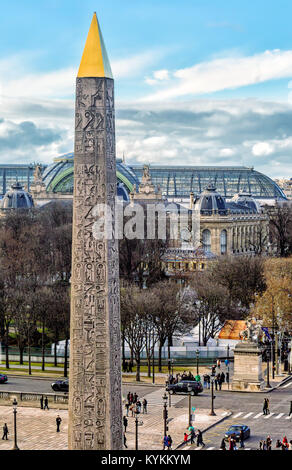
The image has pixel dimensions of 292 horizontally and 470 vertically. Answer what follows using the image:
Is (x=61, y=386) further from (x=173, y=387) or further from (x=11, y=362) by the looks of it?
(x=11, y=362)

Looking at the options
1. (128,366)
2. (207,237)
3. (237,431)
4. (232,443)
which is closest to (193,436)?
(237,431)

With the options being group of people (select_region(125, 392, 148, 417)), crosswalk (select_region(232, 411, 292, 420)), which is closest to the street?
crosswalk (select_region(232, 411, 292, 420))

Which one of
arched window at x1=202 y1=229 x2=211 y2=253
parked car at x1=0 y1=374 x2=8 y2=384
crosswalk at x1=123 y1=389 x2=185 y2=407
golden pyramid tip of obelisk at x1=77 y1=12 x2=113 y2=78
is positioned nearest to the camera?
golden pyramid tip of obelisk at x1=77 y1=12 x2=113 y2=78

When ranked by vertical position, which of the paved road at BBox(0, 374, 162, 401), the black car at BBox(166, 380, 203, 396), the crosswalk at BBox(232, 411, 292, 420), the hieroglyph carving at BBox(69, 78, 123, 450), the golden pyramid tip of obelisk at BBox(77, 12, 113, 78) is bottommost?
the crosswalk at BBox(232, 411, 292, 420)

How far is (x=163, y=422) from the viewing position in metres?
45.5

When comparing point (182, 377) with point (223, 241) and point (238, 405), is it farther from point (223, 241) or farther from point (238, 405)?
point (223, 241)

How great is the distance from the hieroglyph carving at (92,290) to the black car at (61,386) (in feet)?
90.4

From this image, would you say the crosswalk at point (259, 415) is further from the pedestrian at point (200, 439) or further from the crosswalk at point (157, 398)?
the pedestrian at point (200, 439)

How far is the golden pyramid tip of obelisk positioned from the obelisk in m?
0.03

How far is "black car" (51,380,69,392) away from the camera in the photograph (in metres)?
53.1

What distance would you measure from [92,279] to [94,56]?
5893 millimetres

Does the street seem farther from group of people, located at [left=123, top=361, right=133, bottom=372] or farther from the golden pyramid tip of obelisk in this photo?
the golden pyramid tip of obelisk

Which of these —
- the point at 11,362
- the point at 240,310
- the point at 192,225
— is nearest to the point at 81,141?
the point at 11,362
